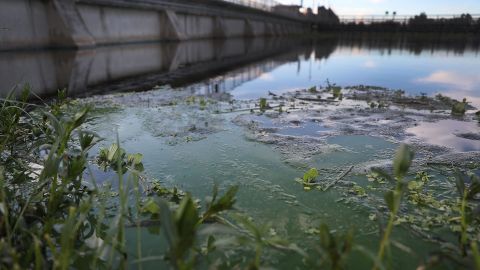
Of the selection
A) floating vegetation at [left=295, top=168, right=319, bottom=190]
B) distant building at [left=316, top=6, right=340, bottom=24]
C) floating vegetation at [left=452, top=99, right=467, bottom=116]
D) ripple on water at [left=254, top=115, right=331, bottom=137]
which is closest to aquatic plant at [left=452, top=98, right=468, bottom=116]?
floating vegetation at [left=452, top=99, right=467, bottom=116]

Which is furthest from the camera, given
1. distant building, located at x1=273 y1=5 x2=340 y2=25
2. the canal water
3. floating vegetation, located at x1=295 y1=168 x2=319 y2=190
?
distant building, located at x1=273 y1=5 x2=340 y2=25

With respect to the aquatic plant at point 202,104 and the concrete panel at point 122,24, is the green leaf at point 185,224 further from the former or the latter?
the concrete panel at point 122,24

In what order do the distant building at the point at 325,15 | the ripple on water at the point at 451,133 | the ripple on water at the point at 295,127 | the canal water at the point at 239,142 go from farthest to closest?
the distant building at the point at 325,15 → the ripple on water at the point at 295,127 → the ripple on water at the point at 451,133 → the canal water at the point at 239,142

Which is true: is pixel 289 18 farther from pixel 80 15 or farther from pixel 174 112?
pixel 174 112

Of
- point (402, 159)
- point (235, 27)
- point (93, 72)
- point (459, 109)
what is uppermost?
point (235, 27)

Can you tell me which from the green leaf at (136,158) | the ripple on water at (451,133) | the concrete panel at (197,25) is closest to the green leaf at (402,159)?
the green leaf at (136,158)

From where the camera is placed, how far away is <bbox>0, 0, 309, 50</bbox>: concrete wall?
48.2 ft

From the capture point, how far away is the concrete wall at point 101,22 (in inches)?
578

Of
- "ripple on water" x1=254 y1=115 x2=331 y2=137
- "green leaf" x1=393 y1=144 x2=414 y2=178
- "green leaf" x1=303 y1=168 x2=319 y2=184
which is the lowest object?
"ripple on water" x1=254 y1=115 x2=331 y2=137

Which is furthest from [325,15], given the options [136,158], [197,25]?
[136,158]

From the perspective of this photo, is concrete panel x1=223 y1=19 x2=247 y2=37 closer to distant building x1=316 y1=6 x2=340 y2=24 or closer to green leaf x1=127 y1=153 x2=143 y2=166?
distant building x1=316 y1=6 x2=340 y2=24

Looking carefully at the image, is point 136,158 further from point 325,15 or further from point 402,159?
point 325,15

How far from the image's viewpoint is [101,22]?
20.5 metres

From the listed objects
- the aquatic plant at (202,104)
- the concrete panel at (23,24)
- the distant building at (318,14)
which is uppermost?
the distant building at (318,14)
